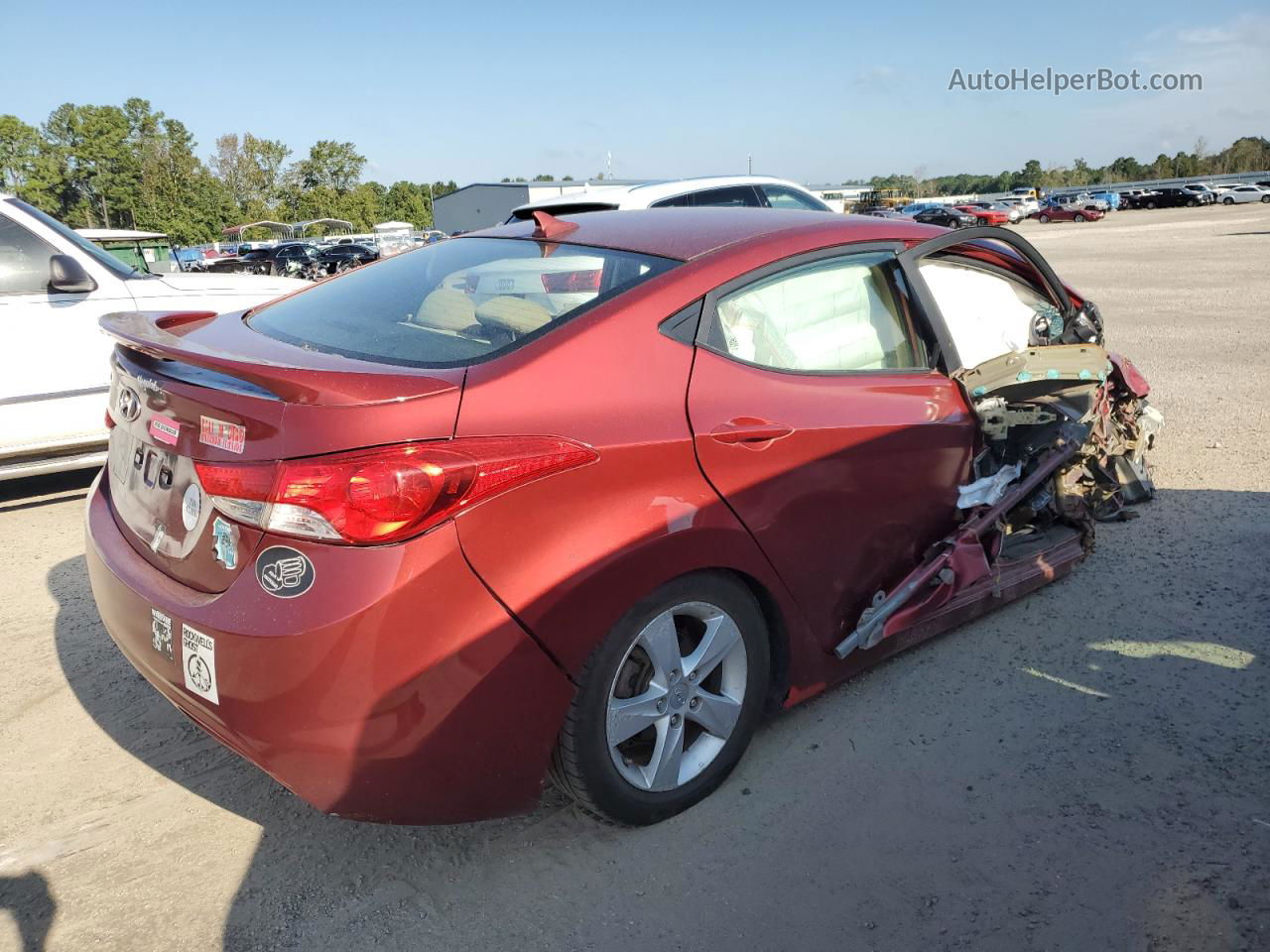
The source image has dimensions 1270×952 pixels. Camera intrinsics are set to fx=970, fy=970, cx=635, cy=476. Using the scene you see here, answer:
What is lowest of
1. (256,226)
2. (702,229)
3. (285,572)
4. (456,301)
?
(285,572)

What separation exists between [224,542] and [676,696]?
1.18 m

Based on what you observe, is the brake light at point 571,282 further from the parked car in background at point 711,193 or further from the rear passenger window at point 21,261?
the parked car in background at point 711,193

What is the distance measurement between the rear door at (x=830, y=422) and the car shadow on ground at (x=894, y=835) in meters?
0.48

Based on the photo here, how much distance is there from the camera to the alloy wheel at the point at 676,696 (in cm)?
246

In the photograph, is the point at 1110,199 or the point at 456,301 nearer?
the point at 456,301

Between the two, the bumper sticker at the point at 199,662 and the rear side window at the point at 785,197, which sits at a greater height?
the rear side window at the point at 785,197

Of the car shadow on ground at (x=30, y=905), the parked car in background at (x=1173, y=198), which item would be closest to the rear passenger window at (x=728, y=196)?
the car shadow on ground at (x=30, y=905)

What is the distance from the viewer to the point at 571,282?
2775 mm

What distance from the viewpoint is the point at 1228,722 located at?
9.89 ft

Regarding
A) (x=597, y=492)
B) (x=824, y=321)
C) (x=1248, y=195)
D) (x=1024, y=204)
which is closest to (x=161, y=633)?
(x=597, y=492)

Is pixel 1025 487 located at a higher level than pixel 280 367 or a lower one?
lower

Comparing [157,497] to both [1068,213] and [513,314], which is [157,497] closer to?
[513,314]

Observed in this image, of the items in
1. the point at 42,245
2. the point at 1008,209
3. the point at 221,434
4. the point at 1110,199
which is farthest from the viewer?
the point at 1110,199

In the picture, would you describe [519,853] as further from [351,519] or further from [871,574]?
[871,574]
